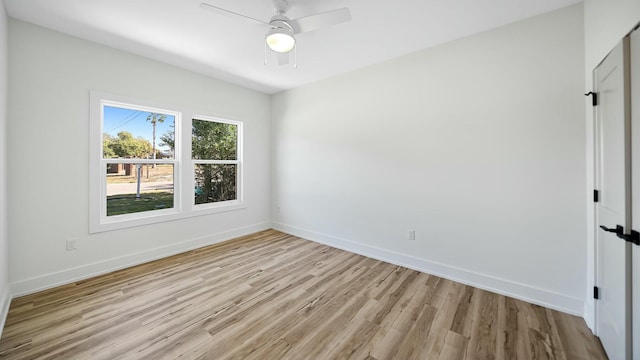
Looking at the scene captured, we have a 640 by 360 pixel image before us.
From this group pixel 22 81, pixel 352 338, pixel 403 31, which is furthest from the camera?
pixel 403 31

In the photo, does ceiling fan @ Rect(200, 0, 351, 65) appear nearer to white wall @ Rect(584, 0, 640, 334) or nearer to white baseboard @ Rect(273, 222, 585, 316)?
white wall @ Rect(584, 0, 640, 334)

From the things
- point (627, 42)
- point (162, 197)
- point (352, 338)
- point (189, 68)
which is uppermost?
point (189, 68)

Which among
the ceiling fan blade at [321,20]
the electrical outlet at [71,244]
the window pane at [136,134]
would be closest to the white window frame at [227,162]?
the window pane at [136,134]

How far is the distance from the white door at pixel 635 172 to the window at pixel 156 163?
14.2ft

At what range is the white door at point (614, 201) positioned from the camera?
1355mm

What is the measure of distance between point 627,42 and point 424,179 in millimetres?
1809

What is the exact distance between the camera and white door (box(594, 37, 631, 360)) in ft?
4.45

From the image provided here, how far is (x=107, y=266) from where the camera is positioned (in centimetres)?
285

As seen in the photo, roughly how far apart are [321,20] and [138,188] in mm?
3192

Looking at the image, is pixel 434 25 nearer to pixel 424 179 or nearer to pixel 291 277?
pixel 424 179

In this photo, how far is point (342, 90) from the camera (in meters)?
3.66

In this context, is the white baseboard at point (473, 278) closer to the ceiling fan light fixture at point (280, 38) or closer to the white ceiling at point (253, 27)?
the white ceiling at point (253, 27)

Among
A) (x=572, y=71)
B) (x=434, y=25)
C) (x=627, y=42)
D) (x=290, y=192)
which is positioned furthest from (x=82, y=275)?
(x=572, y=71)

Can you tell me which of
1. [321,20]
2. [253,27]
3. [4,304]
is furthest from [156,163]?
[321,20]
